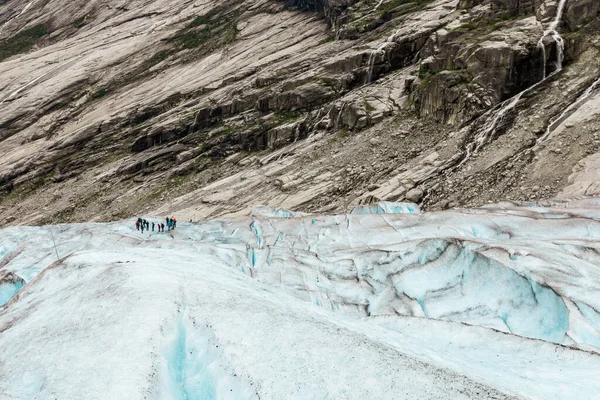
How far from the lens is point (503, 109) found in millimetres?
44719

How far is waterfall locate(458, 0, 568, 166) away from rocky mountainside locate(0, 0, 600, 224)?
176 mm

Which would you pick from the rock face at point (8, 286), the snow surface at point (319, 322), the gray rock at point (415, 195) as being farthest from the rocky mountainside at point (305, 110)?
the rock face at point (8, 286)

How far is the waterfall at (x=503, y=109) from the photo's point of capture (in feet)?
140

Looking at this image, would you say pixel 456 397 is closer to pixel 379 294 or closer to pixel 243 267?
pixel 379 294

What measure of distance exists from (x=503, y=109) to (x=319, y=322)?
40.8 m

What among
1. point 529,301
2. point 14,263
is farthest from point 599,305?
point 14,263

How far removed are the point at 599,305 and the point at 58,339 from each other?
53.5ft

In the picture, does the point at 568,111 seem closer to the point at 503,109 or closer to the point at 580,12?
the point at 503,109

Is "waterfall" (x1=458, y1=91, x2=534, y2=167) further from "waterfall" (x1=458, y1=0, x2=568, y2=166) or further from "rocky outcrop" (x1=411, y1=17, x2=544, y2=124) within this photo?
"rocky outcrop" (x1=411, y1=17, x2=544, y2=124)

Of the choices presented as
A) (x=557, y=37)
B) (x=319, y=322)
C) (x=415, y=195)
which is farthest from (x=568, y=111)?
(x=319, y=322)

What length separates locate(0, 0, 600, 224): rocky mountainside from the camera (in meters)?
41.5

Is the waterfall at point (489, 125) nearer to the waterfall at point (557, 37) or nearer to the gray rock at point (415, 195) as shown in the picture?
the gray rock at point (415, 195)

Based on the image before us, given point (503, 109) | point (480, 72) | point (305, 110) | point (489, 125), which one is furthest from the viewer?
A: point (305, 110)

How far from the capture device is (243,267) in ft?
68.3
